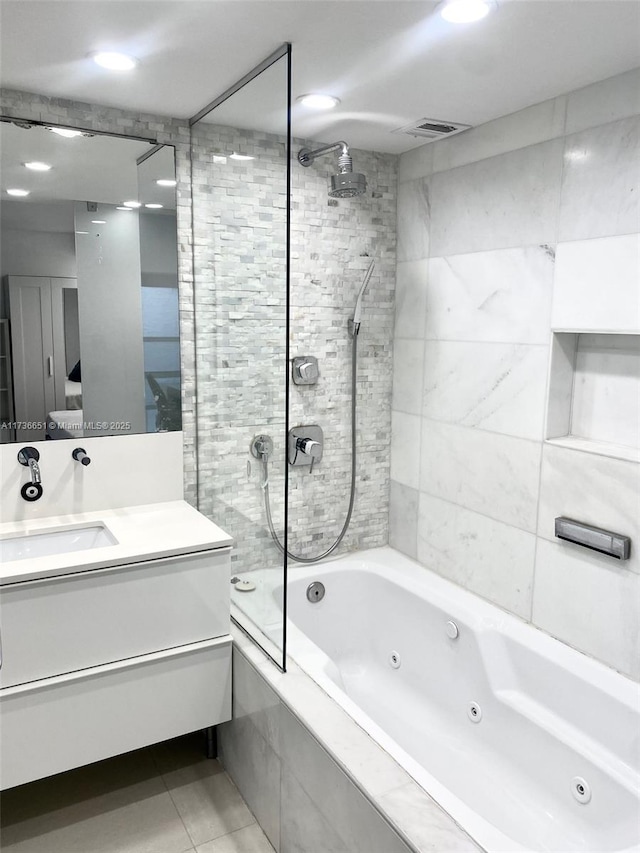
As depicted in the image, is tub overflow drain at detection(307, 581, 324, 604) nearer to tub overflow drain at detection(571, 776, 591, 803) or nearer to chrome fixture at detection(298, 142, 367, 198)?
tub overflow drain at detection(571, 776, 591, 803)

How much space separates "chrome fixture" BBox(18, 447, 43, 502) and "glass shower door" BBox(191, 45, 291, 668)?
612mm

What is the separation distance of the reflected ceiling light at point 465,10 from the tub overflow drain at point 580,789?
213cm

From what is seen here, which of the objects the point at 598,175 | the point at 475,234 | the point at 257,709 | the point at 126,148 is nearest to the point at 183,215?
the point at 126,148

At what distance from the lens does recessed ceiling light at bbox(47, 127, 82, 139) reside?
2290 millimetres

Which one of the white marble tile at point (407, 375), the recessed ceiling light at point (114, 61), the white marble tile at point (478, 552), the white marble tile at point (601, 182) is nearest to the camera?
the recessed ceiling light at point (114, 61)

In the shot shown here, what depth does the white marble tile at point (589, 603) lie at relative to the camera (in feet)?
6.96

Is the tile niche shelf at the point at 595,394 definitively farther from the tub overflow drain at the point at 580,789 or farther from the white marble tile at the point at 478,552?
the tub overflow drain at the point at 580,789

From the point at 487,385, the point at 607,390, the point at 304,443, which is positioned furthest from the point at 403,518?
the point at 607,390

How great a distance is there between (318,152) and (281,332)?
0.90 meters

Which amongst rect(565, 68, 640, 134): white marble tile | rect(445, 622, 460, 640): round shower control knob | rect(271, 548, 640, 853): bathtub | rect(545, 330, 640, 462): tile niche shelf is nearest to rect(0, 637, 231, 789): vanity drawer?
rect(271, 548, 640, 853): bathtub

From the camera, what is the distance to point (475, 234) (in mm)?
2604

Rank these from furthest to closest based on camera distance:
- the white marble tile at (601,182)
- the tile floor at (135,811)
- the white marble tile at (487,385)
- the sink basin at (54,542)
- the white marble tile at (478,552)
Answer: the white marble tile at (478,552) < the white marble tile at (487,385) < the sink basin at (54,542) < the tile floor at (135,811) < the white marble tile at (601,182)

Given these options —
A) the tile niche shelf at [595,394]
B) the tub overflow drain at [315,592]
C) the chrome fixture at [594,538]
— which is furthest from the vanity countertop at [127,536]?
the tile niche shelf at [595,394]

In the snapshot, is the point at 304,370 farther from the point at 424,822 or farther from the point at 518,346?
the point at 424,822
